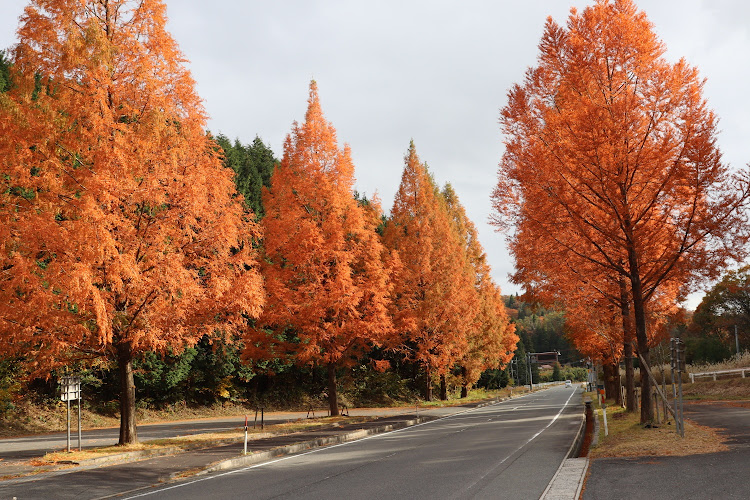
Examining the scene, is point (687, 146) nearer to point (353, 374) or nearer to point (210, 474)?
point (210, 474)

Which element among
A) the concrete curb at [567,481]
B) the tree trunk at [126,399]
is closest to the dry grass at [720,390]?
the concrete curb at [567,481]

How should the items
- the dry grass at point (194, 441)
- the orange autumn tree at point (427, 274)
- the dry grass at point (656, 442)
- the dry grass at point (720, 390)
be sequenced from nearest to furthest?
1. the dry grass at point (656, 442)
2. the dry grass at point (194, 441)
3. the dry grass at point (720, 390)
4. the orange autumn tree at point (427, 274)

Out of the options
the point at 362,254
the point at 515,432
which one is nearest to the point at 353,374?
the point at 362,254

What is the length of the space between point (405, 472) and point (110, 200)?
350 inches

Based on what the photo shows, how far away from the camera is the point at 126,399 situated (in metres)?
Answer: 16.4

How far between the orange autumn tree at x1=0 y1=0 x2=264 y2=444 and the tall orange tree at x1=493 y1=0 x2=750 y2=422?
27.5 feet

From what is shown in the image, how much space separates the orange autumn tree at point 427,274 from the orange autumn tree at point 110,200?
2315 cm

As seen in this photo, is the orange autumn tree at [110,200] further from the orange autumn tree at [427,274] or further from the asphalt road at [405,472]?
the orange autumn tree at [427,274]

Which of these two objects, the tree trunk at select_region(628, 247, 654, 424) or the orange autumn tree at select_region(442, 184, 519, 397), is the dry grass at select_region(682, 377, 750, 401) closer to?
the orange autumn tree at select_region(442, 184, 519, 397)

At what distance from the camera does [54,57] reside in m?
15.4

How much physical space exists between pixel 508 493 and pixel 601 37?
11.6 m

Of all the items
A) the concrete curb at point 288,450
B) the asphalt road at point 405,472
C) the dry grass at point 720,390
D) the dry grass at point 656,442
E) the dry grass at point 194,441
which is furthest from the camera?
the dry grass at point 720,390

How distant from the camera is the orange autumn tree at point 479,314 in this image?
4691 cm

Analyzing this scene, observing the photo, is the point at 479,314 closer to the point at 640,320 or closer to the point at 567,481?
the point at 640,320
